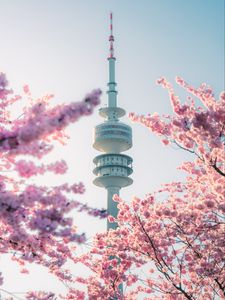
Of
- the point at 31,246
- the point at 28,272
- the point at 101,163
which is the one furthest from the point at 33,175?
the point at 101,163

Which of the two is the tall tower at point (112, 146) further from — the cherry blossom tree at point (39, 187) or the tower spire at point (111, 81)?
the cherry blossom tree at point (39, 187)

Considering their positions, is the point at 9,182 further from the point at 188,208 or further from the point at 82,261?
the point at 82,261

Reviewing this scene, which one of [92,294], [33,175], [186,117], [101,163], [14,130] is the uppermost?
[101,163]

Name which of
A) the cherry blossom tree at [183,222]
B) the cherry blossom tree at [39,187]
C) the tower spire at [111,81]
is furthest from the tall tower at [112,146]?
the cherry blossom tree at [39,187]

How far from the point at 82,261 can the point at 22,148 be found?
449 inches

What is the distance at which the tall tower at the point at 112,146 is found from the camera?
68.1 m

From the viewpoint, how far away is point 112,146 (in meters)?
69.4

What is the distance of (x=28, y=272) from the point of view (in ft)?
39.7

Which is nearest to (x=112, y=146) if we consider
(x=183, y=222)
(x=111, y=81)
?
(x=111, y=81)

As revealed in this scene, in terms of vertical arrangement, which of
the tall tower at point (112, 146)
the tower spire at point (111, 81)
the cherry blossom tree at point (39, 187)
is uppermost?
A: the tower spire at point (111, 81)

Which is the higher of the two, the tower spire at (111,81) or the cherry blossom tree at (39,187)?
the tower spire at (111,81)

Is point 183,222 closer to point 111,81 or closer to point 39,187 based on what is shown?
point 39,187

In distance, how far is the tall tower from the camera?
6812 centimetres

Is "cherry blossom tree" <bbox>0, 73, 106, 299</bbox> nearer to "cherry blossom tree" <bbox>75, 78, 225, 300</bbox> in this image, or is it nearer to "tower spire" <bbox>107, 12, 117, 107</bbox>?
"cherry blossom tree" <bbox>75, 78, 225, 300</bbox>
